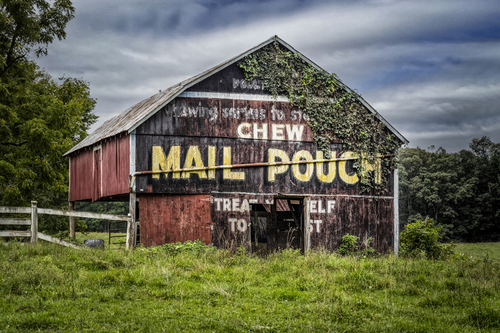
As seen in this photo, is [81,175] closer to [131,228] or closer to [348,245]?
[131,228]

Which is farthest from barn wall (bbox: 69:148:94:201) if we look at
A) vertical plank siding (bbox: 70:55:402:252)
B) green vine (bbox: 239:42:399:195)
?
green vine (bbox: 239:42:399:195)

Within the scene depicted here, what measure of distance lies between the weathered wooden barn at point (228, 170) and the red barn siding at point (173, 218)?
0.11 feet

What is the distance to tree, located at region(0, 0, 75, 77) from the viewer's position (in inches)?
815

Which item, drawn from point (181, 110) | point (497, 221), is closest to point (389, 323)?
point (181, 110)

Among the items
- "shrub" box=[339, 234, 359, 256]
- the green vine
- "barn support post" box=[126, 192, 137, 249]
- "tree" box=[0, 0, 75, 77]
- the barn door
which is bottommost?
"shrub" box=[339, 234, 359, 256]

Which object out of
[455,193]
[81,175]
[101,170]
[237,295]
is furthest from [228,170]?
[455,193]

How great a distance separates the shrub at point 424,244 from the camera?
1589 centimetres

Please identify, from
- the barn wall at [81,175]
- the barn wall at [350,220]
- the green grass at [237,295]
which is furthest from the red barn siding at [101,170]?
the barn wall at [350,220]

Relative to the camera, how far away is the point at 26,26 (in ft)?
69.3

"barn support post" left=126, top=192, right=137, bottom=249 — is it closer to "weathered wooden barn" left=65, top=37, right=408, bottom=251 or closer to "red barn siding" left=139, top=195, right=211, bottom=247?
"weathered wooden barn" left=65, top=37, right=408, bottom=251

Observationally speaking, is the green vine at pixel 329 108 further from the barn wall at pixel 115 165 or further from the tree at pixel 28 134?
the tree at pixel 28 134

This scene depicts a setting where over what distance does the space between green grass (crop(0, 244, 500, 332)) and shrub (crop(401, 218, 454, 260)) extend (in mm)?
3180

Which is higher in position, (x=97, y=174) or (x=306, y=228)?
(x=97, y=174)

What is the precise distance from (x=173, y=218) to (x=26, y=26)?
12.2 meters
